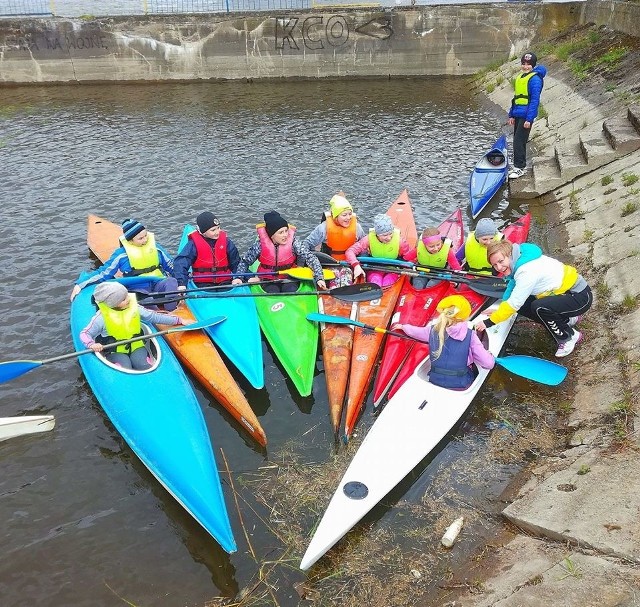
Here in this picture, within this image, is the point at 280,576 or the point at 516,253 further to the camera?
the point at 516,253

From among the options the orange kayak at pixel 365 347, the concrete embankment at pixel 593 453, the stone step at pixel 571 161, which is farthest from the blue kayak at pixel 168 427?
the stone step at pixel 571 161

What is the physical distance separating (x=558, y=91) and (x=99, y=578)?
15559mm

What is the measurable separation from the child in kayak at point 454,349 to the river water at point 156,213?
21.6 inches

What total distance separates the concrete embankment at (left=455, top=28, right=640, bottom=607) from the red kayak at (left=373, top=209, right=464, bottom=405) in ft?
5.58

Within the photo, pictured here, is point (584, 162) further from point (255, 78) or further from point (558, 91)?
point (255, 78)

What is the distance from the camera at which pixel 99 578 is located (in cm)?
421

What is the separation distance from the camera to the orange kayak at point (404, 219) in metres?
9.09

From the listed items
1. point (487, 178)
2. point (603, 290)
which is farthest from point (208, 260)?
point (487, 178)

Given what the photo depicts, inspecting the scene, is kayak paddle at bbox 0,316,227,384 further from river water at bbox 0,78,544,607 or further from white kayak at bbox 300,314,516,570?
white kayak at bbox 300,314,516,570

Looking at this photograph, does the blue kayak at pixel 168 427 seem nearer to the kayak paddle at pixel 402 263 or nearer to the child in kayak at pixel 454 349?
the child in kayak at pixel 454 349

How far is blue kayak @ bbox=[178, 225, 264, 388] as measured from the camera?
20.6ft

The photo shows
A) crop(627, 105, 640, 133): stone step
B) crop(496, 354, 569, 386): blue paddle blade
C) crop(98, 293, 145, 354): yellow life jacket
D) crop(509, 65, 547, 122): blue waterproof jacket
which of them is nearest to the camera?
crop(496, 354, 569, 386): blue paddle blade

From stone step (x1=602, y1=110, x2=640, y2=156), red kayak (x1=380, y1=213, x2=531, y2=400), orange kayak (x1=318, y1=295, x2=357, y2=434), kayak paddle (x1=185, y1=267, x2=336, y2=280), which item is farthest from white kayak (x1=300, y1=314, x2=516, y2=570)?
stone step (x1=602, y1=110, x2=640, y2=156)

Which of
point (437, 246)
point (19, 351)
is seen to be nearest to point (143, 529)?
point (19, 351)
